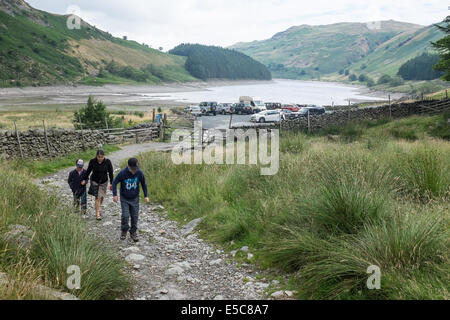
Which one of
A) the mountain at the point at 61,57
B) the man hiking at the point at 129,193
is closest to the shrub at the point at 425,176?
the man hiking at the point at 129,193

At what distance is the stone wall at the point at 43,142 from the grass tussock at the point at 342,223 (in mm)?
11027

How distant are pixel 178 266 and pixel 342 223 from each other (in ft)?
8.63

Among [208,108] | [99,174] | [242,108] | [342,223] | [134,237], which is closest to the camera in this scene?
[342,223]

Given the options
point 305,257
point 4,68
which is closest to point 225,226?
point 305,257

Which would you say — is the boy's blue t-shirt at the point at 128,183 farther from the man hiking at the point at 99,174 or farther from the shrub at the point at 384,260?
the shrub at the point at 384,260

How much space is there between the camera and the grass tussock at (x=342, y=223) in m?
4.16

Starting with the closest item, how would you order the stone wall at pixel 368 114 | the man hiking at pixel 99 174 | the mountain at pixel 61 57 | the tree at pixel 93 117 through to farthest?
the man hiking at pixel 99 174, the stone wall at pixel 368 114, the tree at pixel 93 117, the mountain at pixel 61 57

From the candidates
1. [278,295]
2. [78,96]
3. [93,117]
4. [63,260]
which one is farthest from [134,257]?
[78,96]

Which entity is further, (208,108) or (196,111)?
(208,108)

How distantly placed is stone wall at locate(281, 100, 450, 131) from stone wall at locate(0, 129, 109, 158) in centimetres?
1299

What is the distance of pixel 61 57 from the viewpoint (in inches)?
4998

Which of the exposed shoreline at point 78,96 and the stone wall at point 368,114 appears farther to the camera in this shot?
the exposed shoreline at point 78,96

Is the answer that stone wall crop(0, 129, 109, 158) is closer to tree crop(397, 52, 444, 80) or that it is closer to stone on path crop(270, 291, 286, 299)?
stone on path crop(270, 291, 286, 299)

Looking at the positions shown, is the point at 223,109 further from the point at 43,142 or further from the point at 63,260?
the point at 63,260
